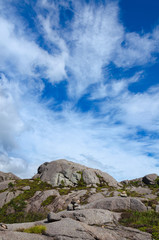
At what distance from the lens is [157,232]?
18.5m

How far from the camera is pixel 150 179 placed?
234ft

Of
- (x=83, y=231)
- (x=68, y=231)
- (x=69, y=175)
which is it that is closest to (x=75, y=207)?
(x=83, y=231)

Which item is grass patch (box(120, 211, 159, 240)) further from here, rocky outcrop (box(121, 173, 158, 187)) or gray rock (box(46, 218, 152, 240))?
rocky outcrop (box(121, 173, 158, 187))

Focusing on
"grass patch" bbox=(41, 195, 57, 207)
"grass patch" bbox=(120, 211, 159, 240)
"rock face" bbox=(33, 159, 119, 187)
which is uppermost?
"rock face" bbox=(33, 159, 119, 187)

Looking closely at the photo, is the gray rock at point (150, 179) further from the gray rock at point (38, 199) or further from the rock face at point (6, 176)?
the rock face at point (6, 176)

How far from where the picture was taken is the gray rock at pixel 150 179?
70506 mm

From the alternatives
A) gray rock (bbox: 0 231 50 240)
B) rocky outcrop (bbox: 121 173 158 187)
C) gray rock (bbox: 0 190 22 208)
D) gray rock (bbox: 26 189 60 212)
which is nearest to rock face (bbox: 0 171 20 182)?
gray rock (bbox: 0 190 22 208)

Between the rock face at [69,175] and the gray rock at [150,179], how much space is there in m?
14.5

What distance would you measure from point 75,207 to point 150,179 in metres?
52.7

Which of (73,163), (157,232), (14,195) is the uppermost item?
(73,163)

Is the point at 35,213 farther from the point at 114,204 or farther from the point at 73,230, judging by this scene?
the point at 73,230

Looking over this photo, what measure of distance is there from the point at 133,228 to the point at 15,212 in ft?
103

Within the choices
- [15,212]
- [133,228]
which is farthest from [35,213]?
[133,228]

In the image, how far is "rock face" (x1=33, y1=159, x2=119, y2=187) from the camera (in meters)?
58.9
